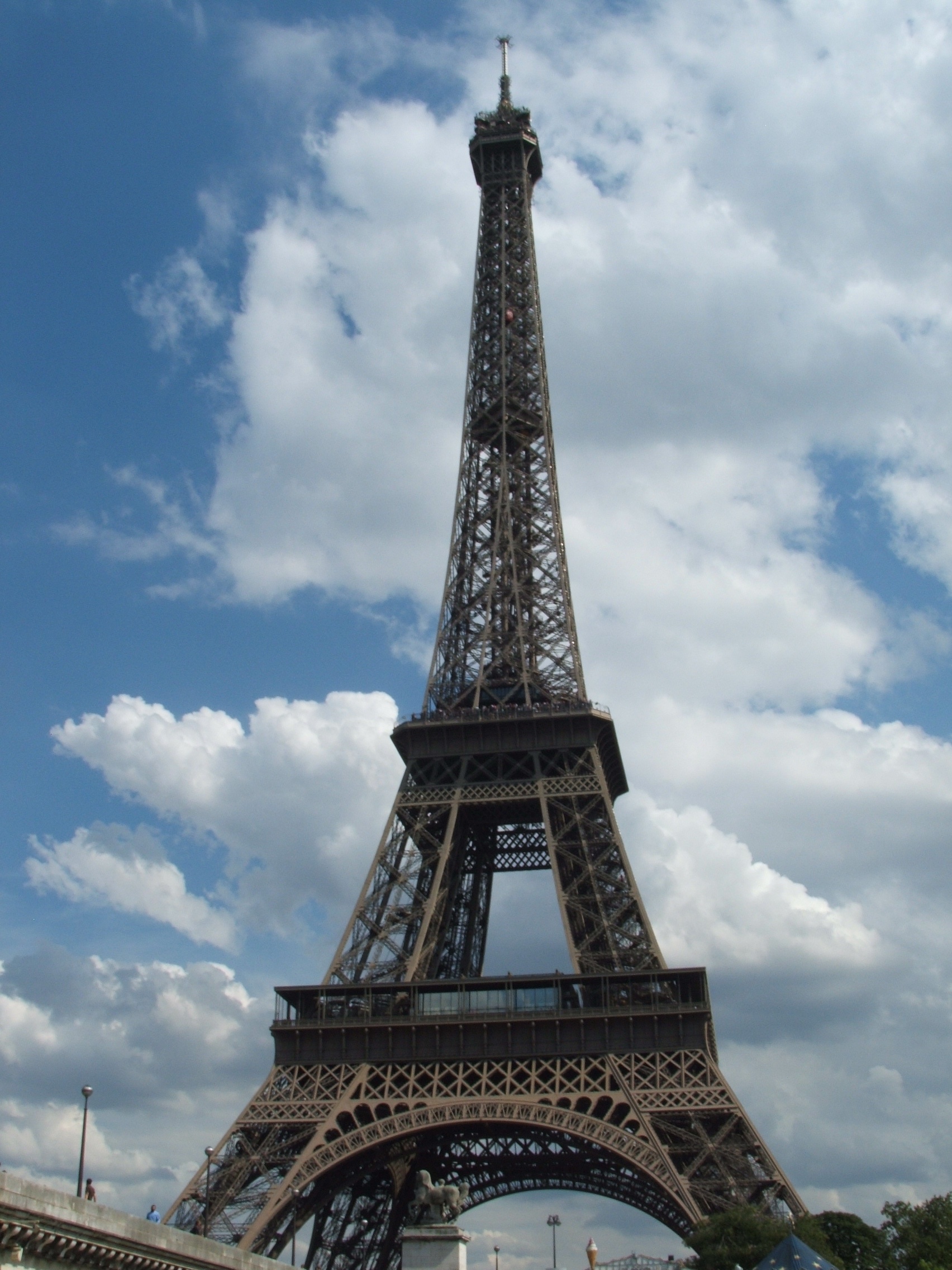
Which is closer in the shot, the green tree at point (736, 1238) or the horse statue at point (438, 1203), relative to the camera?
the horse statue at point (438, 1203)

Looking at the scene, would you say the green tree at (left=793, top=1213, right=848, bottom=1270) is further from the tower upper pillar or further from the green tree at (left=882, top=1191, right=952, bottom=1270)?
the tower upper pillar

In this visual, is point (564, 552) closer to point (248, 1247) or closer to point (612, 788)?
point (612, 788)

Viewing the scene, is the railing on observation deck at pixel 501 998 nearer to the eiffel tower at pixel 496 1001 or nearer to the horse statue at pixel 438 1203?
the eiffel tower at pixel 496 1001

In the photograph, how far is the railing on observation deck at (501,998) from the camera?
5909 centimetres

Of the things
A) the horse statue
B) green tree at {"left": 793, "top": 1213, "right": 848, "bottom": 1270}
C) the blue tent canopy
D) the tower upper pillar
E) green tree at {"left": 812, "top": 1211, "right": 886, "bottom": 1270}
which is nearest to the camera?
the horse statue

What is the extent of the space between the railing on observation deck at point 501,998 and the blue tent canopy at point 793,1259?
16.5m

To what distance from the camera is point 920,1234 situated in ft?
180

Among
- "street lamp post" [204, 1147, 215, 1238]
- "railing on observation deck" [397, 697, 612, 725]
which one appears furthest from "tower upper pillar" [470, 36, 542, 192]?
"street lamp post" [204, 1147, 215, 1238]

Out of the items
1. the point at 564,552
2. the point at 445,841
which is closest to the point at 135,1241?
the point at 445,841

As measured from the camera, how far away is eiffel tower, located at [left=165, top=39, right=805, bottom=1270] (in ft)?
180

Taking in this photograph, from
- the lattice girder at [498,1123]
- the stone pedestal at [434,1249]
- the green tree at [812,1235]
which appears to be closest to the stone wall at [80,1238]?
the stone pedestal at [434,1249]

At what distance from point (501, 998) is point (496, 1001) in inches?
10.4

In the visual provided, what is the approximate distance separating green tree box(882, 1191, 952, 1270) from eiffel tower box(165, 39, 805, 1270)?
598cm

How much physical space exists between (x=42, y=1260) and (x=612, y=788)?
52.3 m
